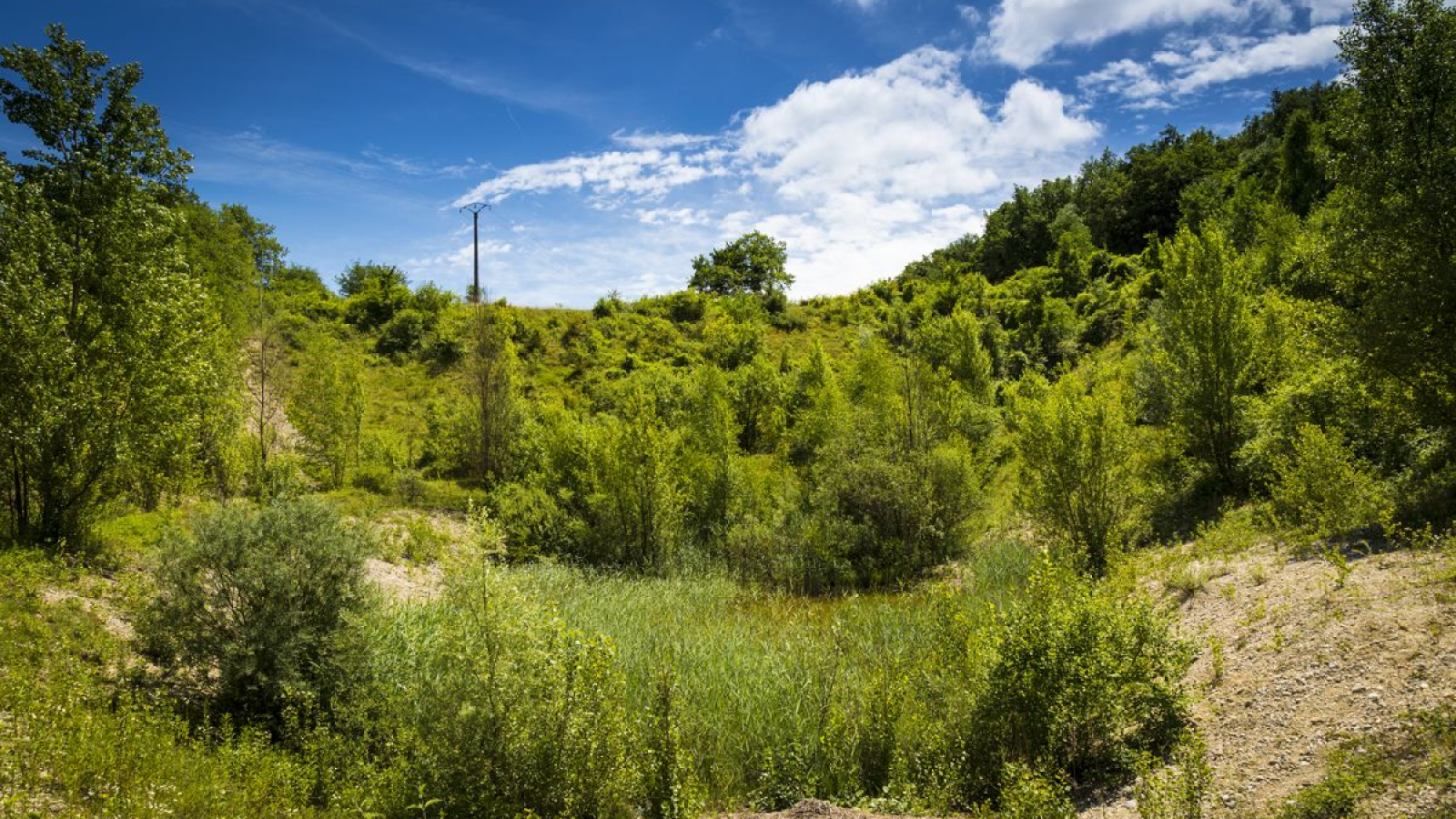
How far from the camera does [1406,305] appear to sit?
11.3 m

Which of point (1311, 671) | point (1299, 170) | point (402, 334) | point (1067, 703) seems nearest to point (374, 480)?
point (402, 334)

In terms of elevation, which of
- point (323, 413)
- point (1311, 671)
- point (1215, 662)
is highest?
point (323, 413)

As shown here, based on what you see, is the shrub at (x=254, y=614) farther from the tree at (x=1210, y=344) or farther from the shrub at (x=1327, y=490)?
the tree at (x=1210, y=344)

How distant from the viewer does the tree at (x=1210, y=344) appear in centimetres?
1817

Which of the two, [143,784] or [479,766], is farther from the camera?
[479,766]

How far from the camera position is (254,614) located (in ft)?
30.3

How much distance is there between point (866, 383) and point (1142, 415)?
1131 centimetres

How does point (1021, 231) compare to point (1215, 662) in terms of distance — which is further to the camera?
point (1021, 231)

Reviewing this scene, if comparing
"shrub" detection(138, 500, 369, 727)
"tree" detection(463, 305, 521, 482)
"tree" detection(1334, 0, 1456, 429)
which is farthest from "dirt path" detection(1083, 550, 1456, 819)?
"tree" detection(463, 305, 521, 482)

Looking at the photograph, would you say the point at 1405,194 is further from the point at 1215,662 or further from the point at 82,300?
the point at 82,300

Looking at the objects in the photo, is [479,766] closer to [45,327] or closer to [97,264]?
[45,327]

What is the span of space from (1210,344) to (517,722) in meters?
20.6

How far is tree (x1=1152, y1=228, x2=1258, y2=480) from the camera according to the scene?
18.2 metres

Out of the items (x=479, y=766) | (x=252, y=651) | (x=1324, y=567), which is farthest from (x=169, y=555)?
(x=1324, y=567)
